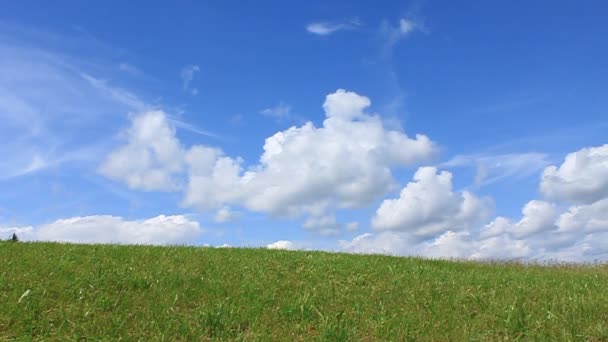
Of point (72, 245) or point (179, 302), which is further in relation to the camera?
point (72, 245)

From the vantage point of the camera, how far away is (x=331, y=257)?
2188 centimetres

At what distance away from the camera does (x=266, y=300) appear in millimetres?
14430

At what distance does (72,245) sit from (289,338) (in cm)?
1225

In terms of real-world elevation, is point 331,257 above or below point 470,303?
above

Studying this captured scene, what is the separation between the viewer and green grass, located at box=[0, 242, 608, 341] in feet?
40.8

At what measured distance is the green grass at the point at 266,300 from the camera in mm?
12422

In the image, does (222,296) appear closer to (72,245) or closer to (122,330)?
(122,330)

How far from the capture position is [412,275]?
61.8ft

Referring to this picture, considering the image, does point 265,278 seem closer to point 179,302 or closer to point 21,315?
point 179,302

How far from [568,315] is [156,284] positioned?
10.7 metres

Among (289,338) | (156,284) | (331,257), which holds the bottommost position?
(289,338)

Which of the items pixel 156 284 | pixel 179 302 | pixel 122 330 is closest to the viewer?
pixel 122 330

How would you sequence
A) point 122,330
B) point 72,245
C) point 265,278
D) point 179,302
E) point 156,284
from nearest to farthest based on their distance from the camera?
point 122,330
point 179,302
point 156,284
point 265,278
point 72,245

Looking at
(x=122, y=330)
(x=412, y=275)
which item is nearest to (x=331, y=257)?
(x=412, y=275)
